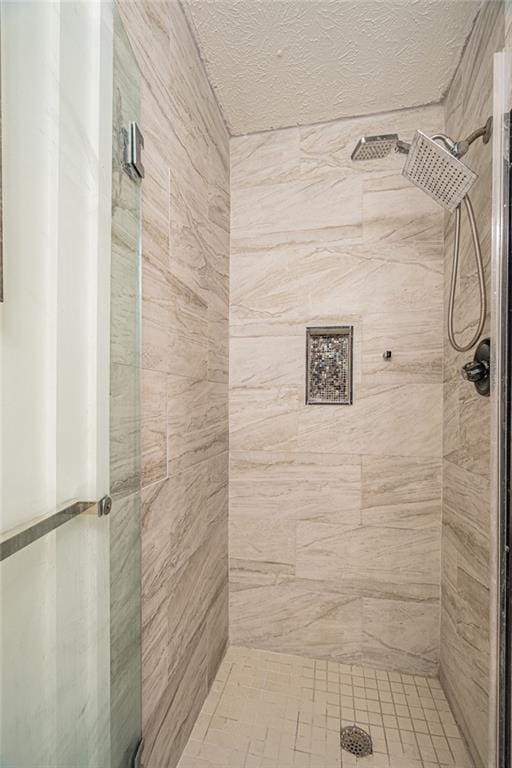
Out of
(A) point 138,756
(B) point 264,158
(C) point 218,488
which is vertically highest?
(B) point 264,158

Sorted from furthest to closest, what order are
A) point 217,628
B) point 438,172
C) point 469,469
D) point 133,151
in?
point 217,628 < point 469,469 < point 438,172 < point 133,151

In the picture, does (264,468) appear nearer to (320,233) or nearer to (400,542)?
(400,542)

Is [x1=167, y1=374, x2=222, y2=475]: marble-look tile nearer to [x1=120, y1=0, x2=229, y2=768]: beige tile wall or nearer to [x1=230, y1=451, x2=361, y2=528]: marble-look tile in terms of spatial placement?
[x1=120, y1=0, x2=229, y2=768]: beige tile wall

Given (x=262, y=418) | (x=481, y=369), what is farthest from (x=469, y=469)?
(x=262, y=418)

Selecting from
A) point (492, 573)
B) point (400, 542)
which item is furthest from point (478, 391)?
point (400, 542)

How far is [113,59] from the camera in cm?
70

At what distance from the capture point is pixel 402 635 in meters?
1.48

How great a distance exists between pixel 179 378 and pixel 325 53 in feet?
4.09

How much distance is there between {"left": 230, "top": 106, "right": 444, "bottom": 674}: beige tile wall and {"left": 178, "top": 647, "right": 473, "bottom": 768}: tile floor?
0.09m

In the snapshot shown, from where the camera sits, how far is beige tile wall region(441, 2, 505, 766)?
105 centimetres

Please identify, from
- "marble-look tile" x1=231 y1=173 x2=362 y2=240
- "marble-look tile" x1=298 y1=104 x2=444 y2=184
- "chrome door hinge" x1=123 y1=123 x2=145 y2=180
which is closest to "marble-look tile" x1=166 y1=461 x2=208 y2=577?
"chrome door hinge" x1=123 y1=123 x2=145 y2=180

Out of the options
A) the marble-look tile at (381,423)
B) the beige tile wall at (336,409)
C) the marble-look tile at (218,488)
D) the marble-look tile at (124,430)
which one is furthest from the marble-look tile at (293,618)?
the marble-look tile at (124,430)

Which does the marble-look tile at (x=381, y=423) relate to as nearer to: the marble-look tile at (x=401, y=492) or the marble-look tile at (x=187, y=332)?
the marble-look tile at (x=401, y=492)

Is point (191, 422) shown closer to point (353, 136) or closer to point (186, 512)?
point (186, 512)
